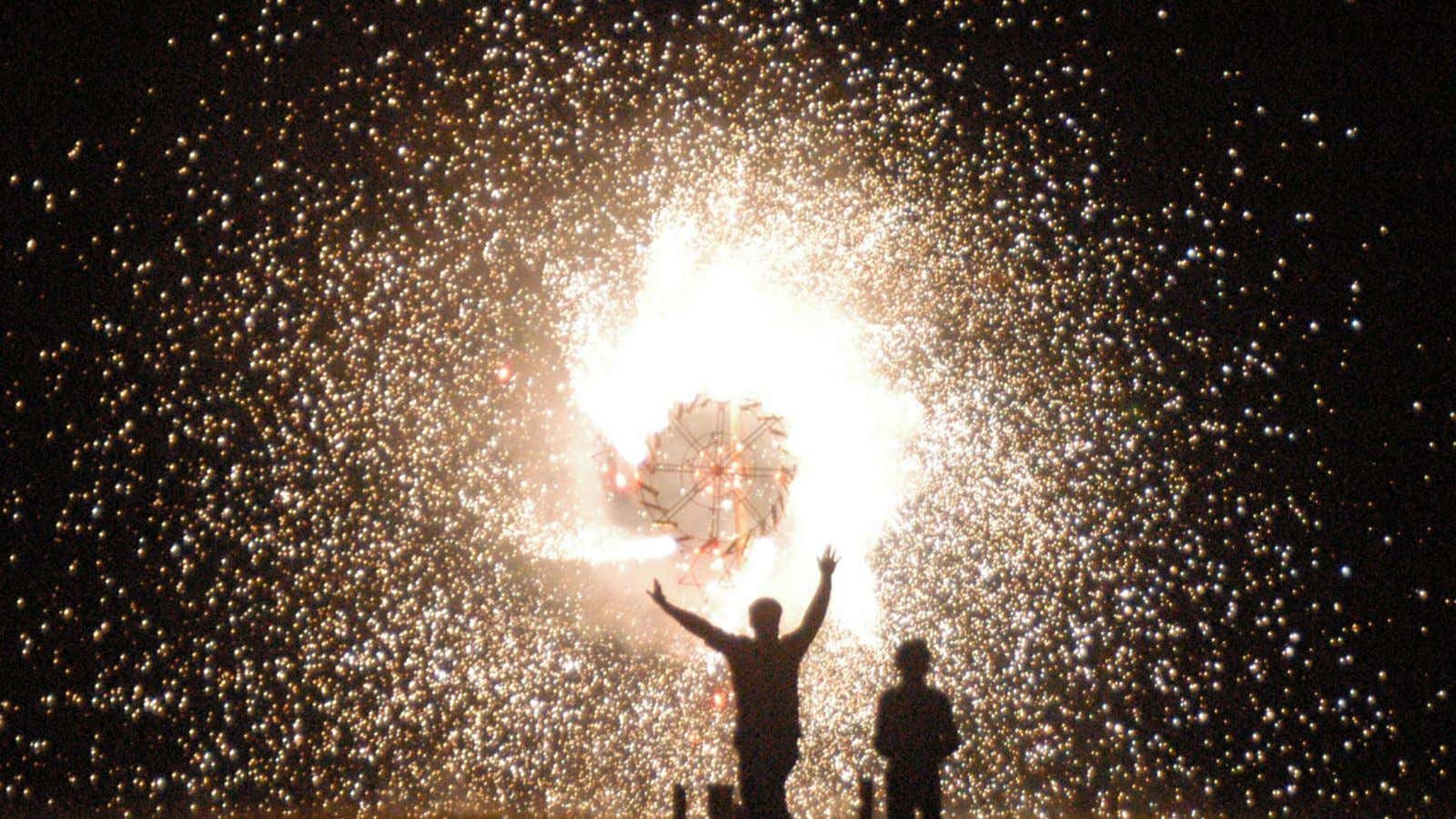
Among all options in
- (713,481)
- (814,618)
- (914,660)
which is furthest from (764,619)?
(713,481)

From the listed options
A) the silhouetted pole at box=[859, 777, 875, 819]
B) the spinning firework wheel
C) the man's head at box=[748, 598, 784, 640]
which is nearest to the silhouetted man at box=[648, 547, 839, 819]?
the man's head at box=[748, 598, 784, 640]

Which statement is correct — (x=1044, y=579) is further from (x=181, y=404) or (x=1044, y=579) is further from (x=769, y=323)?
(x=181, y=404)

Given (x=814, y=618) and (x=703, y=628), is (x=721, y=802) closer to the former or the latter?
(x=703, y=628)

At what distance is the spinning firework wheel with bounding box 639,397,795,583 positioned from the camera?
6.77 meters

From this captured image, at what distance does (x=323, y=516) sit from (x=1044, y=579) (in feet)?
16.2

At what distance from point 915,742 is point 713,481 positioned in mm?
3034

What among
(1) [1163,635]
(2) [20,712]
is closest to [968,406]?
(1) [1163,635]

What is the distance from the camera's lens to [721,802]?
3.38 m

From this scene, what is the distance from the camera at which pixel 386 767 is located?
7.62m

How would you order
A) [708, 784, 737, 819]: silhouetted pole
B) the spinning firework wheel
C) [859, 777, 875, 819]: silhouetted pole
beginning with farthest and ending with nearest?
1. the spinning firework wheel
2. [859, 777, 875, 819]: silhouetted pole
3. [708, 784, 737, 819]: silhouetted pole

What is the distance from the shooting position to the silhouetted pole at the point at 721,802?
133 inches

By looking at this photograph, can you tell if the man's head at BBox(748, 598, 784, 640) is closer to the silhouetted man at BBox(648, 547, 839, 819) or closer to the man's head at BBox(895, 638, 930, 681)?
the silhouetted man at BBox(648, 547, 839, 819)

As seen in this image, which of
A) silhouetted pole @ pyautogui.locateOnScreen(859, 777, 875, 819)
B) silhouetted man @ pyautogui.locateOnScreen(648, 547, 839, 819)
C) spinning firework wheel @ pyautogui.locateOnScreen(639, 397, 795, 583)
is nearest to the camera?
silhouetted pole @ pyautogui.locateOnScreen(859, 777, 875, 819)

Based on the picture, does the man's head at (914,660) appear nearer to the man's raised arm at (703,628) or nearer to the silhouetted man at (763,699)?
the silhouetted man at (763,699)
